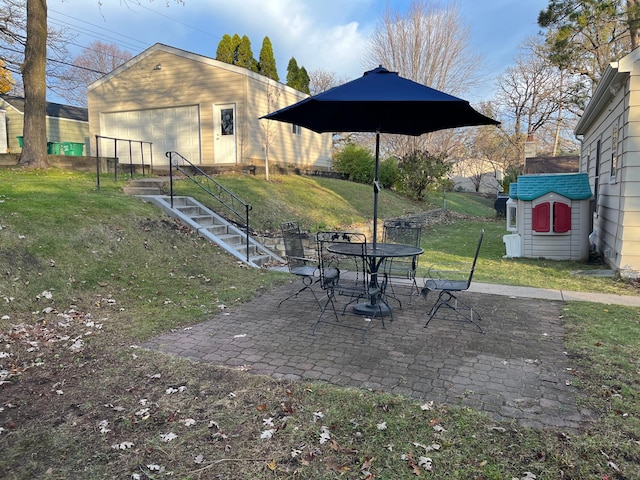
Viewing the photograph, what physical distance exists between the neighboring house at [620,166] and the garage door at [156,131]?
12503 mm

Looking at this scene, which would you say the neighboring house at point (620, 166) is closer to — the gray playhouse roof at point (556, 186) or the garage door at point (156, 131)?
the gray playhouse roof at point (556, 186)

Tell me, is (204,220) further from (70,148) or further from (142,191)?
(70,148)

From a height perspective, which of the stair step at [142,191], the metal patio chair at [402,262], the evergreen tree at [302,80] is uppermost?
the evergreen tree at [302,80]

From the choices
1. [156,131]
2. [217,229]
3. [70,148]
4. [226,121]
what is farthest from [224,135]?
[70,148]

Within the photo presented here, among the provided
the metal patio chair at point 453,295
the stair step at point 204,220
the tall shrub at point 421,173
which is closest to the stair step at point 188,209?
the stair step at point 204,220

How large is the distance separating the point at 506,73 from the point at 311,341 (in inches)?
1375

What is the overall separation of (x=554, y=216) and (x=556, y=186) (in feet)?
2.14

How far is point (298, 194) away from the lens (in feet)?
43.2

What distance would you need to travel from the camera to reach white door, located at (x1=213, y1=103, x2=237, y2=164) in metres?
14.7

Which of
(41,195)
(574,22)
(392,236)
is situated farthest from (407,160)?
(41,195)

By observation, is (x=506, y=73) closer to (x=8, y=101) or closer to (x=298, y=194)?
(x=298, y=194)

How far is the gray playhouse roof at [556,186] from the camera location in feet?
27.9

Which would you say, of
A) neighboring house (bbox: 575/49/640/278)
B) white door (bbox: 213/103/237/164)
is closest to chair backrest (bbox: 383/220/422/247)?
neighboring house (bbox: 575/49/640/278)

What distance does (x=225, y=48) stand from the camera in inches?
813
